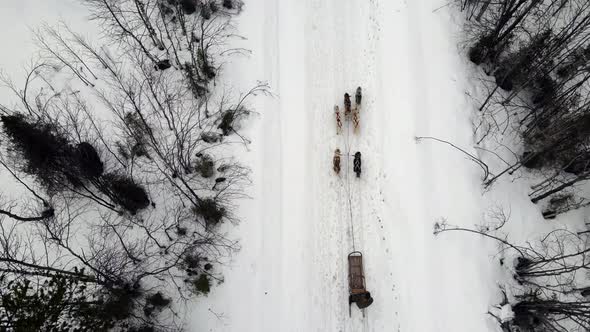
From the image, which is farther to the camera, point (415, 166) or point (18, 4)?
point (18, 4)

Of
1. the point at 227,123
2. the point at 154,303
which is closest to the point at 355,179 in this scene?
the point at 227,123

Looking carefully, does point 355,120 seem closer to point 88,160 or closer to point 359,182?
point 359,182

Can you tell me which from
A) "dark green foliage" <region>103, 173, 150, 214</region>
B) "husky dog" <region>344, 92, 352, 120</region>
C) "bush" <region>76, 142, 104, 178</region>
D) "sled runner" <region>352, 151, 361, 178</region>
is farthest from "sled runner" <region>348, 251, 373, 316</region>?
"bush" <region>76, 142, 104, 178</region>

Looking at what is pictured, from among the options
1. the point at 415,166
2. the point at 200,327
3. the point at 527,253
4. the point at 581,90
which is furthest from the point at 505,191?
the point at 200,327

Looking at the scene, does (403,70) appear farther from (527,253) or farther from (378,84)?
(527,253)

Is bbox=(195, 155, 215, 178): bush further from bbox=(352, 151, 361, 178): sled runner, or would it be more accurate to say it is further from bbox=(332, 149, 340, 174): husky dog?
bbox=(352, 151, 361, 178): sled runner
